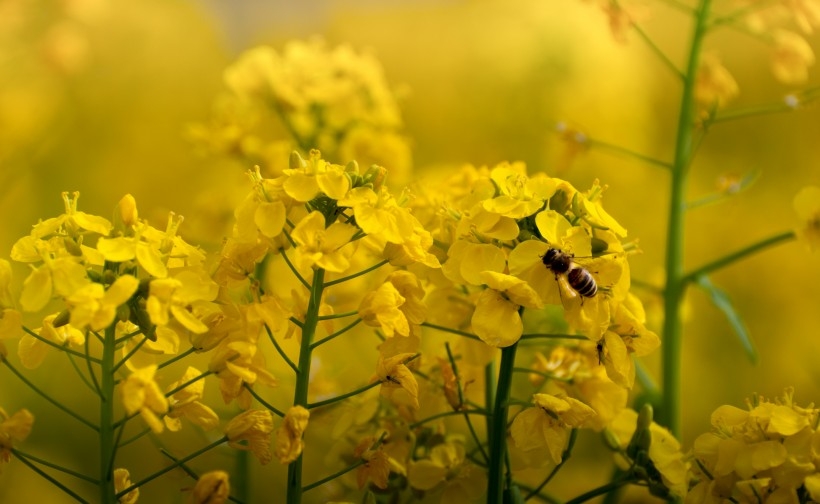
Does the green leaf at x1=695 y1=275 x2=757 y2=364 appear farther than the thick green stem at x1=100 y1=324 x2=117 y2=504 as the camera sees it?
Yes

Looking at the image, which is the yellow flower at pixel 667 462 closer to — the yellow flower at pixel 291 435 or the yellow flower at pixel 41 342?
the yellow flower at pixel 291 435

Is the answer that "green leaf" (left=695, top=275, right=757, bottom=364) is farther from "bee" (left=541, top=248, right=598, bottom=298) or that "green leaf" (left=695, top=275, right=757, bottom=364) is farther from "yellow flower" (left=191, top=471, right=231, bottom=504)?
"yellow flower" (left=191, top=471, right=231, bottom=504)

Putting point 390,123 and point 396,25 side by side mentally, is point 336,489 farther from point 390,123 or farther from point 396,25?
point 396,25

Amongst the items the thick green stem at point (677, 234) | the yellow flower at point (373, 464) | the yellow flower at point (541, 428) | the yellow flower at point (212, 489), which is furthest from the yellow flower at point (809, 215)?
the yellow flower at point (212, 489)

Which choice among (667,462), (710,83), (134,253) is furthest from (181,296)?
(710,83)

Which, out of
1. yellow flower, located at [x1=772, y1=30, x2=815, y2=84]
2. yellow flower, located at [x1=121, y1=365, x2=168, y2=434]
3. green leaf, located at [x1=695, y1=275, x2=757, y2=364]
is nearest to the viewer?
yellow flower, located at [x1=121, y1=365, x2=168, y2=434]

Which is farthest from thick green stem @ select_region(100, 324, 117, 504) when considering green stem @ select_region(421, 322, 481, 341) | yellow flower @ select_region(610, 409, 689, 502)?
yellow flower @ select_region(610, 409, 689, 502)

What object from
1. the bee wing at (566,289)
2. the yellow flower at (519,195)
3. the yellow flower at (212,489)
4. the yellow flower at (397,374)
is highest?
the yellow flower at (519,195)

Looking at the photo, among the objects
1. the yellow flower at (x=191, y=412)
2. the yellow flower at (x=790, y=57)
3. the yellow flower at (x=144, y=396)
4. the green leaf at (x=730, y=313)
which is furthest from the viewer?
the yellow flower at (x=790, y=57)
